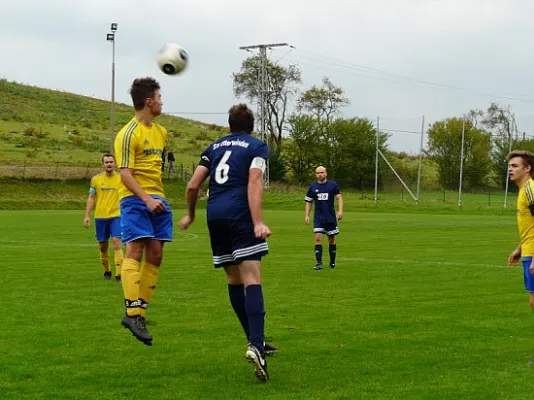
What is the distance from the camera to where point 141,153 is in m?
8.44

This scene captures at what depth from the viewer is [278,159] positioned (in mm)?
74812

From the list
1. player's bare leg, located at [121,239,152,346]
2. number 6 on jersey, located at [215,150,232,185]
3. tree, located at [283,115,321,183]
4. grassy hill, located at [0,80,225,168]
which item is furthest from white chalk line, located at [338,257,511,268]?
tree, located at [283,115,321,183]

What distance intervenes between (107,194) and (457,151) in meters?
64.7

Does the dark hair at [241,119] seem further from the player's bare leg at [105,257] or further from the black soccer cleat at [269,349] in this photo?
the player's bare leg at [105,257]

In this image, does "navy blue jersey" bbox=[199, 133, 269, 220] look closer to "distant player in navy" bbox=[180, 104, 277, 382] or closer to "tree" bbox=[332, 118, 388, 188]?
"distant player in navy" bbox=[180, 104, 277, 382]

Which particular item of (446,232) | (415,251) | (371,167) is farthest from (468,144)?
(415,251)

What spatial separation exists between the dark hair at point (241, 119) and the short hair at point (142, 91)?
1.01 meters

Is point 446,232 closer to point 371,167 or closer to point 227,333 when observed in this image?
point 227,333

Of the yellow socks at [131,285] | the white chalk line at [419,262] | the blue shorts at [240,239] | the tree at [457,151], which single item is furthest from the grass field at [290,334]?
the tree at [457,151]

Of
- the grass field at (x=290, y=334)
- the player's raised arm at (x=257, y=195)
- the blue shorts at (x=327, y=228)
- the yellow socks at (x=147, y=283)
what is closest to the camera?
the grass field at (x=290, y=334)

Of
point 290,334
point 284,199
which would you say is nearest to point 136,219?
Answer: point 290,334

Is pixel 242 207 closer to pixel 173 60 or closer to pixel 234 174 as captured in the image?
pixel 234 174

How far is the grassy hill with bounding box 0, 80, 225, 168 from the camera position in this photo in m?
75.8

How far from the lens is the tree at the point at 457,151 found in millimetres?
71562
